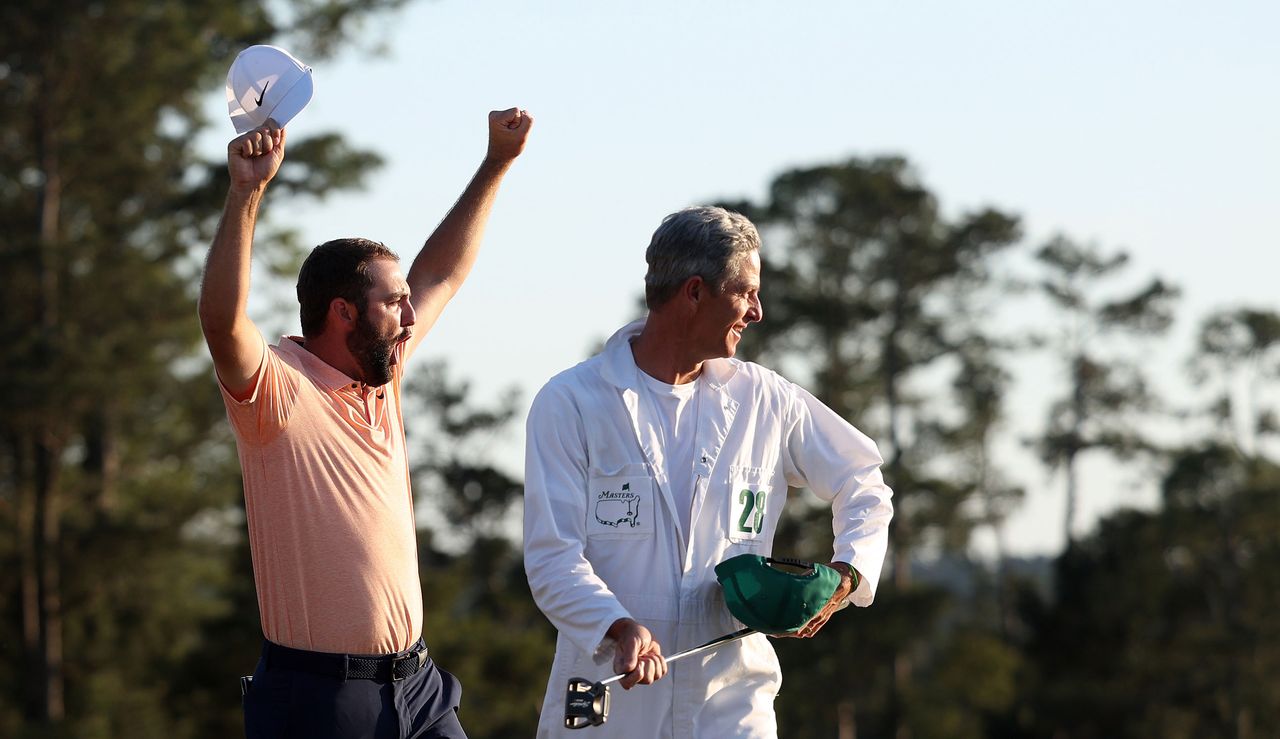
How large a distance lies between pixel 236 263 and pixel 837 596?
5.46 ft

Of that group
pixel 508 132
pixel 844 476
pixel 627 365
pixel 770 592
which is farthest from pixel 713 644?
pixel 508 132

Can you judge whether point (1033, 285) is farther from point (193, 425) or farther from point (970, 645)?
point (193, 425)

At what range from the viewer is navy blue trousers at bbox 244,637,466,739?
428 centimetres

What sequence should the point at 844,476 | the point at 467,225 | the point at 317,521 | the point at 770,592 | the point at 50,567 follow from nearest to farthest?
1. the point at 317,521
2. the point at 770,592
3. the point at 844,476
4. the point at 467,225
5. the point at 50,567

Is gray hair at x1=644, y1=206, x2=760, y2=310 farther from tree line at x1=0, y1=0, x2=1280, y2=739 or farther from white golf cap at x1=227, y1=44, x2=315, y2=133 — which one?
tree line at x1=0, y1=0, x2=1280, y2=739

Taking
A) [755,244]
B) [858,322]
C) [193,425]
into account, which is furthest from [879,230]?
[755,244]

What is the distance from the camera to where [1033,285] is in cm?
3859

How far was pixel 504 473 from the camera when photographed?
3145cm

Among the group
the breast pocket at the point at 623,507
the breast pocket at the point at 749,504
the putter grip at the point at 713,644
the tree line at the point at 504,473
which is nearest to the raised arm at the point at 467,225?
the breast pocket at the point at 623,507

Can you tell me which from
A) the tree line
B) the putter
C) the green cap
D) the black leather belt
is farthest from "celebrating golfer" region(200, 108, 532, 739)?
the tree line

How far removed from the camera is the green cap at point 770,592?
4.42 metres

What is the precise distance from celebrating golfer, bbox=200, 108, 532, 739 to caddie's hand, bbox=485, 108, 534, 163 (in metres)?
0.77

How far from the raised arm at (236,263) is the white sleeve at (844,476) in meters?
1.51

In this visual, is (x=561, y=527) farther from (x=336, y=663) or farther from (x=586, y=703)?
(x=336, y=663)
